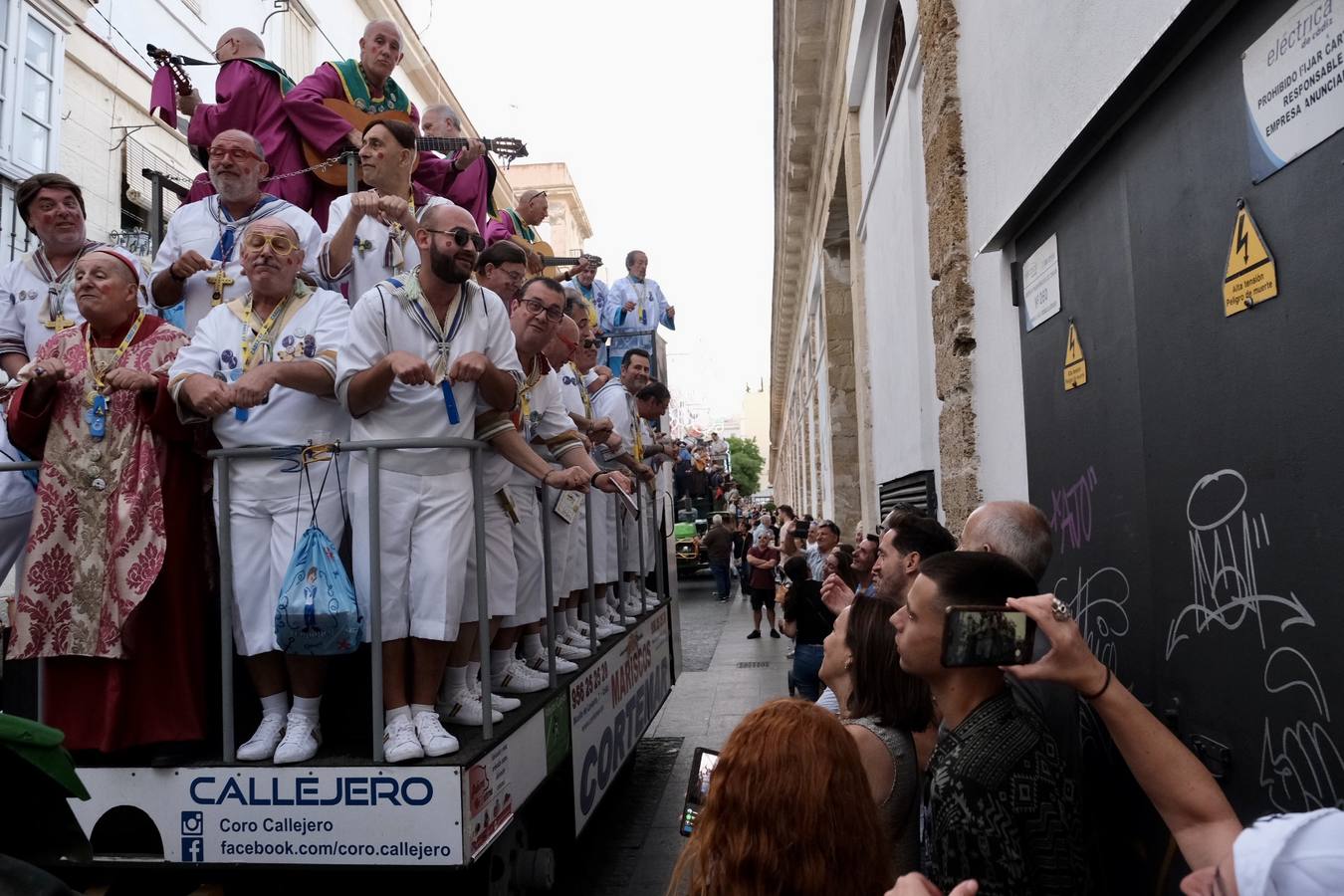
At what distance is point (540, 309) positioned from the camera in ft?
14.1

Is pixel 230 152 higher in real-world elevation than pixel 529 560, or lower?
higher

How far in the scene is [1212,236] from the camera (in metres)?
2.27

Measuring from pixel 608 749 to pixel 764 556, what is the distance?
958 cm

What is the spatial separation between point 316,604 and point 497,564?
3.06 feet

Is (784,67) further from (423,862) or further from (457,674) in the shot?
(423,862)

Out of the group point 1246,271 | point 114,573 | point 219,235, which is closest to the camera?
point 1246,271

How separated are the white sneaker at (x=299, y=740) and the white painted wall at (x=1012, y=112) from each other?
2.83 m

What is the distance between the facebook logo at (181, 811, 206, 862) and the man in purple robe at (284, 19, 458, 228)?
3517mm

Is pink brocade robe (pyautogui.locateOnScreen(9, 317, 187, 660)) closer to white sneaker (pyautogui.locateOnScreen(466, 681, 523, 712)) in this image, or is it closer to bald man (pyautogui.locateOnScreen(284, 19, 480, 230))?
white sneaker (pyautogui.locateOnScreen(466, 681, 523, 712))

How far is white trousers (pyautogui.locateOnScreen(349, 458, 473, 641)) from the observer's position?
3205mm

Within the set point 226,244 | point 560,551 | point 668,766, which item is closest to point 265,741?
point 560,551

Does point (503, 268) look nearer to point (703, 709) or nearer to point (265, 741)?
point (265, 741)

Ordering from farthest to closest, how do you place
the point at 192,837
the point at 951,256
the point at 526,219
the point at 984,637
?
the point at 526,219
the point at 951,256
the point at 192,837
the point at 984,637

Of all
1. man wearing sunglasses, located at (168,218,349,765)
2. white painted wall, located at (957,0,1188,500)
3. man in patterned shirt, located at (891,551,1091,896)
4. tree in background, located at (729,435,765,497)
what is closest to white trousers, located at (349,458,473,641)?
man wearing sunglasses, located at (168,218,349,765)
